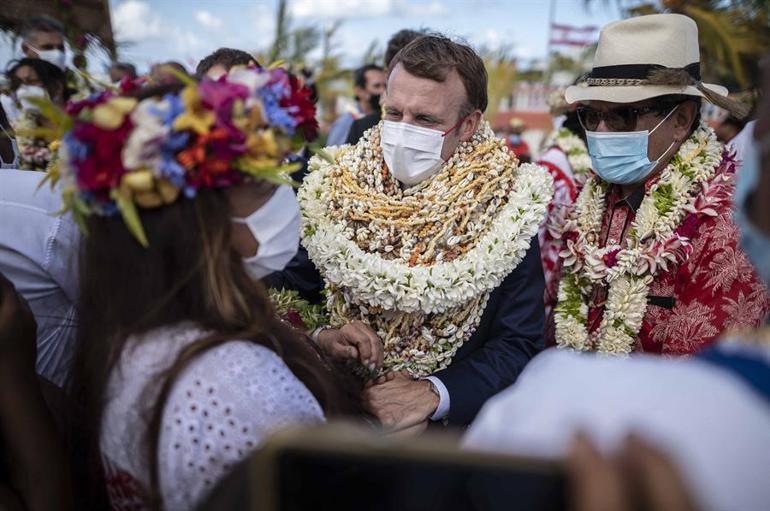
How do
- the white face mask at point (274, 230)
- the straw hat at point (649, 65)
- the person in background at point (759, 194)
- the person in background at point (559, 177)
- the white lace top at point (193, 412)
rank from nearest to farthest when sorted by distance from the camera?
the person in background at point (759, 194) → the white lace top at point (193, 412) → the white face mask at point (274, 230) → the straw hat at point (649, 65) → the person in background at point (559, 177)

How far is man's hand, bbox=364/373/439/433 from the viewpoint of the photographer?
2582mm

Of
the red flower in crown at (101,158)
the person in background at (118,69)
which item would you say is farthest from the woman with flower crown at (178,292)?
the person in background at (118,69)

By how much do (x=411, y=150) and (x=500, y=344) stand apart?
3.05 feet

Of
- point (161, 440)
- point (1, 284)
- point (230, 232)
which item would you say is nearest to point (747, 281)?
point (230, 232)

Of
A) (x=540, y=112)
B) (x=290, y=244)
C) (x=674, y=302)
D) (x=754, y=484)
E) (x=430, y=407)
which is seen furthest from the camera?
(x=540, y=112)

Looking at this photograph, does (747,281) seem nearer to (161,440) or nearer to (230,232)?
(230,232)

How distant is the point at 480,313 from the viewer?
2863 mm

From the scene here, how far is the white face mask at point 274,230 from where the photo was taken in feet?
6.12

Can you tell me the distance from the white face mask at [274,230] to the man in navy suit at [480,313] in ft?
2.44

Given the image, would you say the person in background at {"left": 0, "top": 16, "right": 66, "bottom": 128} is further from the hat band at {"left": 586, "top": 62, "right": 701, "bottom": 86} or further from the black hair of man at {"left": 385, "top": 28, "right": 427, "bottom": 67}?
the hat band at {"left": 586, "top": 62, "right": 701, "bottom": 86}

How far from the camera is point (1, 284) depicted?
5.77 ft

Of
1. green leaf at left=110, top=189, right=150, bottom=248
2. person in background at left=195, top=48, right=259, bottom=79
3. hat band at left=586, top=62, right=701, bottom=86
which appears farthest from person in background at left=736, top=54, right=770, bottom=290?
person in background at left=195, top=48, right=259, bottom=79

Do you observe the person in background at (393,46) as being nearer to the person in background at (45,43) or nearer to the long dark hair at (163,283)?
the person in background at (45,43)

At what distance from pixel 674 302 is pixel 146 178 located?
226cm
